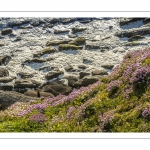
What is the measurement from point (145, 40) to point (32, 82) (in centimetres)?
394

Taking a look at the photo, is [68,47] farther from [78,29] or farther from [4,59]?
[4,59]

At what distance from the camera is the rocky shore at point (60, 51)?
1339 centimetres

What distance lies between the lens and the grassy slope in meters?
10.8

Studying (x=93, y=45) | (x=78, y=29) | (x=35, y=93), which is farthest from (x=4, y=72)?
(x=93, y=45)

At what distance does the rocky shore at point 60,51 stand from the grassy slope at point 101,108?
1.41ft

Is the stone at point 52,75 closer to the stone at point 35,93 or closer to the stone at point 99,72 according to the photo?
the stone at point 35,93

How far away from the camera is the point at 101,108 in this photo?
11.5m

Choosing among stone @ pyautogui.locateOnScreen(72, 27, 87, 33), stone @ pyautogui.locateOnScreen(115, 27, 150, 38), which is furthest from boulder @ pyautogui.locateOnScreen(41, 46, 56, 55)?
stone @ pyautogui.locateOnScreen(115, 27, 150, 38)

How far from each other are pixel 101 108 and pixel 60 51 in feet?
10.6

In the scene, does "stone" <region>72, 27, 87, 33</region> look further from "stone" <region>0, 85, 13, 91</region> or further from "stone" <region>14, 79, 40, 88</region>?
"stone" <region>0, 85, 13, 91</region>

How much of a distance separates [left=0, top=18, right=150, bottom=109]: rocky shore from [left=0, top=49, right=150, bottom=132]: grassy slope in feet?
1.41

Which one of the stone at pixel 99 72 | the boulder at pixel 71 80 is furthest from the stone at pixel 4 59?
the stone at pixel 99 72

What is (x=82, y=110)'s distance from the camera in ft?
38.7
